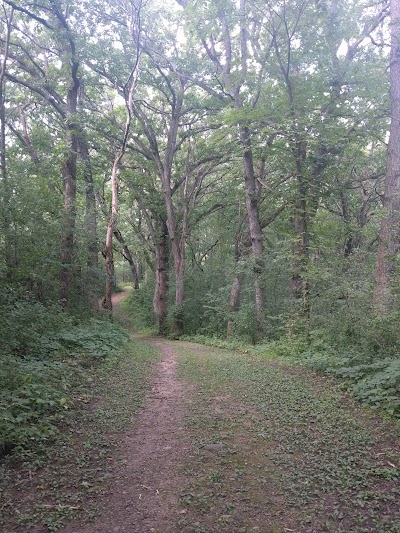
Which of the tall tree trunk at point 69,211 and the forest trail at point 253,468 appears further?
the tall tree trunk at point 69,211

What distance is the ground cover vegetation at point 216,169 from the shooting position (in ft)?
25.7

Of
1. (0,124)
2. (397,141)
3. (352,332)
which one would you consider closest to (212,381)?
(352,332)

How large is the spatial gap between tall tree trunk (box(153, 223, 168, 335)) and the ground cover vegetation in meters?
0.40

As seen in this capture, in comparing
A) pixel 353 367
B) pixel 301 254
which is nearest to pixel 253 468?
pixel 353 367

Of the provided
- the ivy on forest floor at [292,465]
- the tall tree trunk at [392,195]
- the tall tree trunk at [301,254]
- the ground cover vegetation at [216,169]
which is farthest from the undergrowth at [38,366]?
the tall tree trunk at [392,195]

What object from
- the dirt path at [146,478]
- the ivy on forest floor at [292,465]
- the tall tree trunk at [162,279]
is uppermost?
the tall tree trunk at [162,279]

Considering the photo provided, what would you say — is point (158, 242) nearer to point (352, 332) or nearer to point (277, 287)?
point (277, 287)

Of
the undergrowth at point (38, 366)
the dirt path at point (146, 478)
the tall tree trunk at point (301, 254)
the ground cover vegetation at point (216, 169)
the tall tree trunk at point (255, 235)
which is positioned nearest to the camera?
the dirt path at point (146, 478)

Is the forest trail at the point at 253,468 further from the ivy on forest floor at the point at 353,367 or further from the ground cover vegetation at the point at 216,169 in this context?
the ground cover vegetation at the point at 216,169

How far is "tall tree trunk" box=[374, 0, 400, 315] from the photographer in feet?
28.5

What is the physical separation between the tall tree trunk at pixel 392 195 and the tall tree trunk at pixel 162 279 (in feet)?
43.9

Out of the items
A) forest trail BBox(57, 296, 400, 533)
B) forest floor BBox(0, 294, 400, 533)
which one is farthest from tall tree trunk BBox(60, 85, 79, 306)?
forest trail BBox(57, 296, 400, 533)

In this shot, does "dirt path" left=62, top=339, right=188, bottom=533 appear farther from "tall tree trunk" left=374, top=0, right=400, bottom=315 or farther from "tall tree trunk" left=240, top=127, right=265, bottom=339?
"tall tree trunk" left=240, top=127, right=265, bottom=339

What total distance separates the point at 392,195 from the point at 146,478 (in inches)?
329
